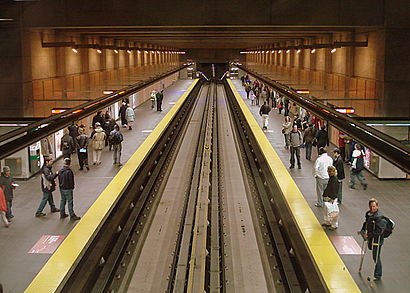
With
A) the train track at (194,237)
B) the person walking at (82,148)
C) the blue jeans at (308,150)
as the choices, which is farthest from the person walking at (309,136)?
the person walking at (82,148)

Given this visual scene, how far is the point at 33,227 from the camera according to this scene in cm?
1009

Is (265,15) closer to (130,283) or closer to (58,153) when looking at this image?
(58,153)

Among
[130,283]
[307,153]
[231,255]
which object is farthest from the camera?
[307,153]

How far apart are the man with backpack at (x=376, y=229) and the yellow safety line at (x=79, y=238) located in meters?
4.43

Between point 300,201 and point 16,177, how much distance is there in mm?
7087

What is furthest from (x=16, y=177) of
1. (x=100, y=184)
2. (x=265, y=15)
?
(x=265, y=15)

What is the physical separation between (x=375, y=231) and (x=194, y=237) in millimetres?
3504

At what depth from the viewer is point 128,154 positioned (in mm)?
17672

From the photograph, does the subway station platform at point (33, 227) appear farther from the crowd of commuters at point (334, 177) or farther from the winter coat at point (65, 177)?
the crowd of commuters at point (334, 177)

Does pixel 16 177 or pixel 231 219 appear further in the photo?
pixel 16 177

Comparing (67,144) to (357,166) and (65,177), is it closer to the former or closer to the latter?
(65,177)

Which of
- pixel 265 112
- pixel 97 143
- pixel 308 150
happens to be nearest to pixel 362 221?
pixel 308 150

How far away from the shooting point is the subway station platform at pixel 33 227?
25.9 ft

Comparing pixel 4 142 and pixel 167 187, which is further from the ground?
pixel 4 142
